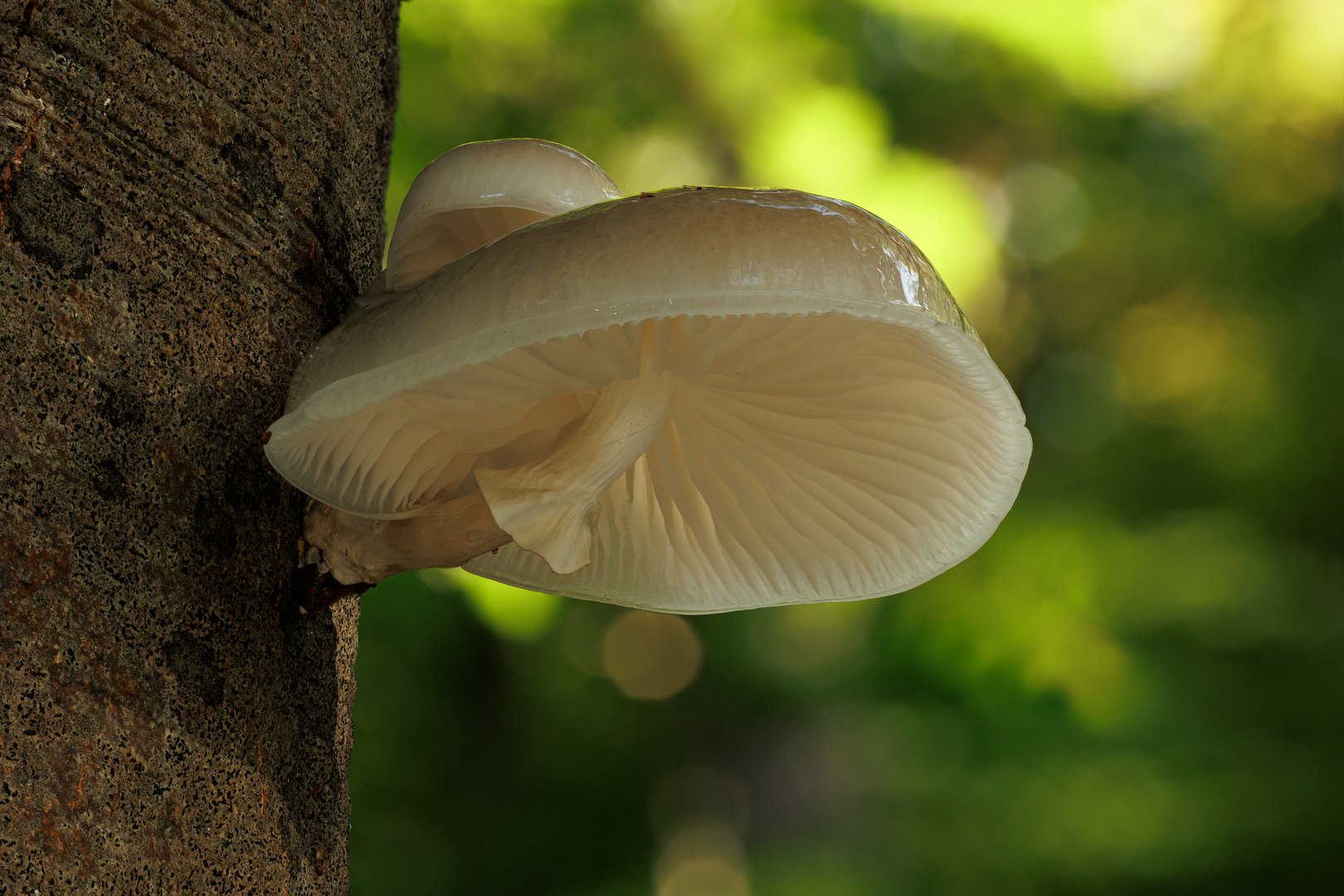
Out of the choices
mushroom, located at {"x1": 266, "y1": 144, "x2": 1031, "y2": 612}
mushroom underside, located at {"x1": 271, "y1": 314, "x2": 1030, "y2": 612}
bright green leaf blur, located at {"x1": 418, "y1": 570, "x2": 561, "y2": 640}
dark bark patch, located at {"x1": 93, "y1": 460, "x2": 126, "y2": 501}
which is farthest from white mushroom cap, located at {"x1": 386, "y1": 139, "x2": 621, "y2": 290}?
bright green leaf blur, located at {"x1": 418, "y1": 570, "x2": 561, "y2": 640}

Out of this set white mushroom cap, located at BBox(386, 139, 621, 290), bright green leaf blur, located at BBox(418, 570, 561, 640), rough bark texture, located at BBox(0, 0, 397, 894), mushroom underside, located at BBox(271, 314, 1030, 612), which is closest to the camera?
rough bark texture, located at BBox(0, 0, 397, 894)

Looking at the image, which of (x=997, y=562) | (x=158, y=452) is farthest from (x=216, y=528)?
(x=997, y=562)

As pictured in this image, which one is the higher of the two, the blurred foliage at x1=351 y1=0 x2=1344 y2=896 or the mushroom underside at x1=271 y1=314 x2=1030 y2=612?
the blurred foliage at x1=351 y1=0 x2=1344 y2=896

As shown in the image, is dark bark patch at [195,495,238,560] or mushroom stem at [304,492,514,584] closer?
dark bark patch at [195,495,238,560]

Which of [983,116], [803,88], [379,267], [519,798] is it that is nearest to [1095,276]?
[983,116]

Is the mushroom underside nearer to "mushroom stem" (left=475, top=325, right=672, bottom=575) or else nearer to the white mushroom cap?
"mushroom stem" (left=475, top=325, right=672, bottom=575)

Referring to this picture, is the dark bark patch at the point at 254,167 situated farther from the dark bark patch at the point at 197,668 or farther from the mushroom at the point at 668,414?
the dark bark patch at the point at 197,668

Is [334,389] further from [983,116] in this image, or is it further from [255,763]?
[983,116]
